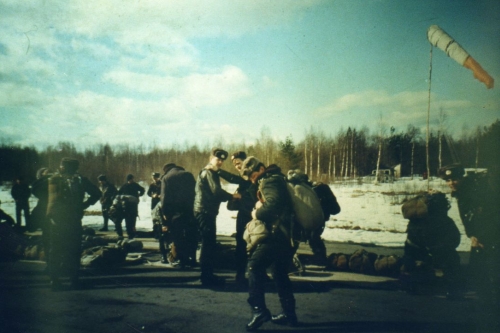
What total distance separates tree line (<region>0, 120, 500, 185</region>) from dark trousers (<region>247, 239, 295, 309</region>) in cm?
309

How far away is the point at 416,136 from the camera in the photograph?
15734mm

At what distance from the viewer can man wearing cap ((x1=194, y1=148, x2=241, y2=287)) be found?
504cm

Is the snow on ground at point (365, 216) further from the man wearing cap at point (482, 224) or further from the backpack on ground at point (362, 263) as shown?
the man wearing cap at point (482, 224)

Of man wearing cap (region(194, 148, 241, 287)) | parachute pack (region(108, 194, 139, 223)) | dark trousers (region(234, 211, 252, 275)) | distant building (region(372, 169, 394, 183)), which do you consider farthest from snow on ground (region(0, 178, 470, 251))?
dark trousers (region(234, 211, 252, 275))

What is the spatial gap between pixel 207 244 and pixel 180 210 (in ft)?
4.36

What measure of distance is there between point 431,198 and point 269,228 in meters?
2.68

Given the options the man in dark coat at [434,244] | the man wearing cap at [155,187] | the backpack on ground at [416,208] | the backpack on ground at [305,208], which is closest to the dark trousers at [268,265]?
the backpack on ground at [305,208]

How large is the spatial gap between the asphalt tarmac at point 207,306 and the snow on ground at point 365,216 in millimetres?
2899

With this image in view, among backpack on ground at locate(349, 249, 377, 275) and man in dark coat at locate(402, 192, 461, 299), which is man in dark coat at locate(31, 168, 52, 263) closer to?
backpack on ground at locate(349, 249, 377, 275)

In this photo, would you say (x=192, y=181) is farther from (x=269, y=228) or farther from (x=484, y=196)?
(x=484, y=196)

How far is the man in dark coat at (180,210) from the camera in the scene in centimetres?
611

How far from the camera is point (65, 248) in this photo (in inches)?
208

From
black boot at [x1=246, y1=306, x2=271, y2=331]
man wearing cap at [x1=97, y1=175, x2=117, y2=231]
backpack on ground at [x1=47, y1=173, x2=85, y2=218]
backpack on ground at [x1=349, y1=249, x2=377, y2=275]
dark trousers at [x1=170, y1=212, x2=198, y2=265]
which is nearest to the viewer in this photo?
black boot at [x1=246, y1=306, x2=271, y2=331]

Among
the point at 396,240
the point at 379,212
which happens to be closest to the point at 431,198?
the point at 396,240
